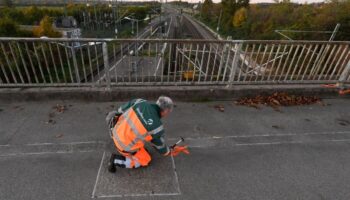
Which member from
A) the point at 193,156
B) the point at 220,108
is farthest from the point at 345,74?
the point at 193,156

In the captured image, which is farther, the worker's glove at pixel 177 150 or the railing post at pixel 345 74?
the railing post at pixel 345 74

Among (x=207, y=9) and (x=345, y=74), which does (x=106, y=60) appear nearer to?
(x=345, y=74)

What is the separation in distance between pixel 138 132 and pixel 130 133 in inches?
4.1

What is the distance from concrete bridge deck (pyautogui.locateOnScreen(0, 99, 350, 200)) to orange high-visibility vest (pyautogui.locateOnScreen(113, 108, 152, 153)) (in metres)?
0.46

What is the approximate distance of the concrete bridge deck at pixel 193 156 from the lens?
2572 mm

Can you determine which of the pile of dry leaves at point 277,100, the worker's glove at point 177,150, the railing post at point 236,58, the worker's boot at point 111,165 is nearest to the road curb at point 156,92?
the pile of dry leaves at point 277,100

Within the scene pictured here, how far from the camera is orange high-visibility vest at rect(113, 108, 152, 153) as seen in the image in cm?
238

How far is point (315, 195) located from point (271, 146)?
0.92 m

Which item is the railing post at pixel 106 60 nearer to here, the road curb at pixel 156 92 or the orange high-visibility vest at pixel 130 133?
the road curb at pixel 156 92

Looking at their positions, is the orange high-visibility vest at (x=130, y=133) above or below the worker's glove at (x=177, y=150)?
above

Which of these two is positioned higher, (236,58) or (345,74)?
(236,58)

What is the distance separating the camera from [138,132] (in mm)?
2393

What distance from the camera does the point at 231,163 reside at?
303cm

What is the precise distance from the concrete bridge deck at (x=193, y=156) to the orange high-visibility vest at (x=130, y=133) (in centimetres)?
46
